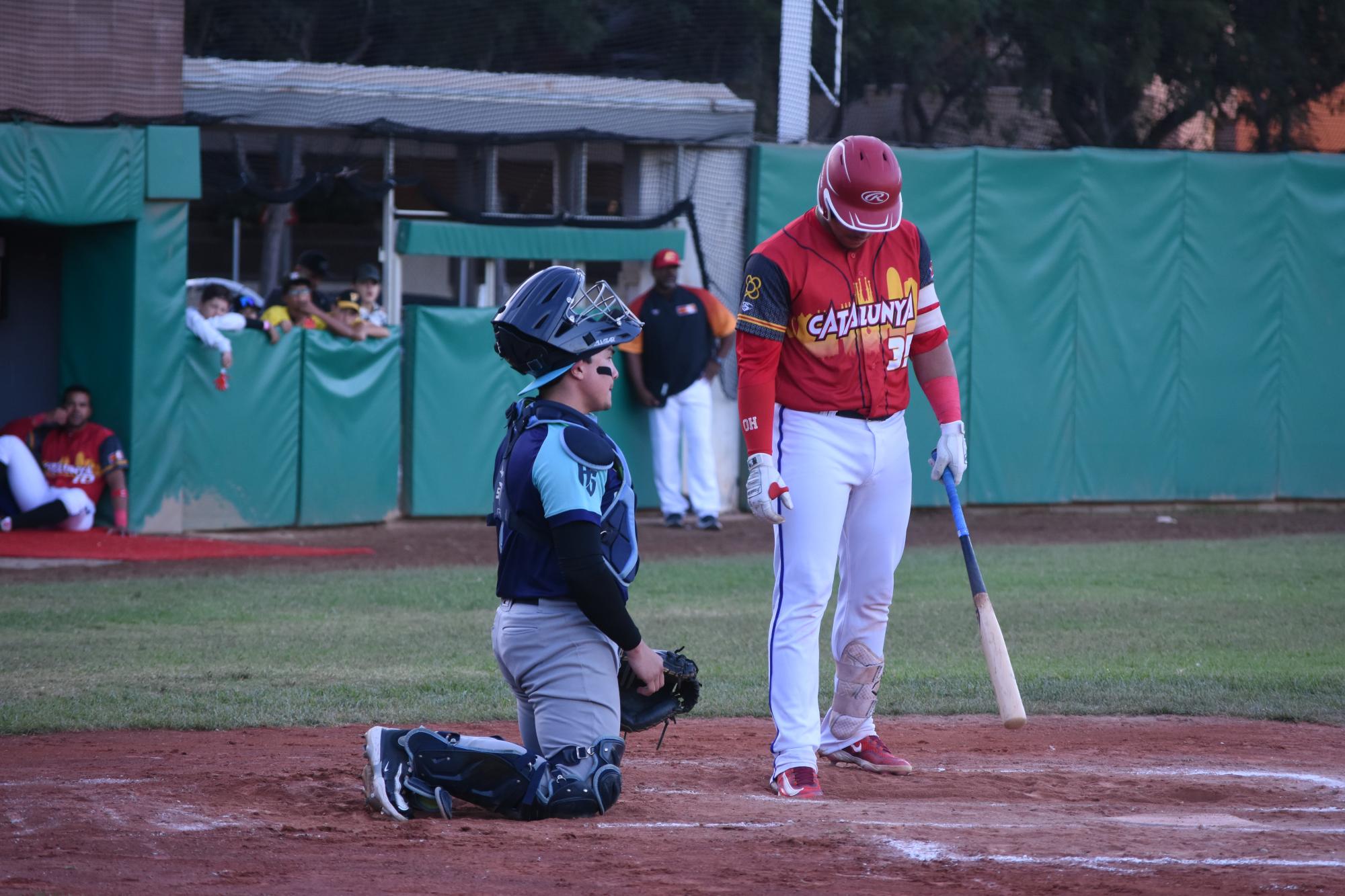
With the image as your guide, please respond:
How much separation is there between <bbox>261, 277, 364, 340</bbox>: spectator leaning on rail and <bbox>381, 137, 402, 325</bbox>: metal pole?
2.93 ft

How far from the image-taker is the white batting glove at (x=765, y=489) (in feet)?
15.5

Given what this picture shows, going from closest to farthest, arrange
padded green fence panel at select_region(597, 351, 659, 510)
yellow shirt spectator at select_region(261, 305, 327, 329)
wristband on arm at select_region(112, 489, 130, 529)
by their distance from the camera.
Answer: wristband on arm at select_region(112, 489, 130, 529) → yellow shirt spectator at select_region(261, 305, 327, 329) → padded green fence panel at select_region(597, 351, 659, 510)

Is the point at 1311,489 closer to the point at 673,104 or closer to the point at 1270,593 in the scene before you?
the point at 1270,593

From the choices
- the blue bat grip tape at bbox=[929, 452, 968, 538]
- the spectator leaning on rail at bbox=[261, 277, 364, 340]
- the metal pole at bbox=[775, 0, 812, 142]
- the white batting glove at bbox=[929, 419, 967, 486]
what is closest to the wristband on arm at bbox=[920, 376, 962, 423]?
the white batting glove at bbox=[929, 419, 967, 486]

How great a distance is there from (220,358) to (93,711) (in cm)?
664

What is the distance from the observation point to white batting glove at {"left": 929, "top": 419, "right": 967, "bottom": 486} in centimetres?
512

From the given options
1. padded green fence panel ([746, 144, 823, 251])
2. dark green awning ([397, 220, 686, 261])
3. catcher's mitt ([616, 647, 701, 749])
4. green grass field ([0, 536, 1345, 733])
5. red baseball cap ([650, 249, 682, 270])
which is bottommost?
green grass field ([0, 536, 1345, 733])

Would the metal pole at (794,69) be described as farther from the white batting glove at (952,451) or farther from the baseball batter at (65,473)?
the white batting glove at (952,451)

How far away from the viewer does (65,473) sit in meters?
11.9

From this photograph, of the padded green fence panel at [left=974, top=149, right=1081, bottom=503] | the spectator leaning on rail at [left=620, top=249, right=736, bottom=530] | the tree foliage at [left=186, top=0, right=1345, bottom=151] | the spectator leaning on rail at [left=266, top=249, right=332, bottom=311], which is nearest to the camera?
the spectator leaning on rail at [left=266, top=249, right=332, bottom=311]

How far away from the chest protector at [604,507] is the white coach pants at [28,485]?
8.58 m

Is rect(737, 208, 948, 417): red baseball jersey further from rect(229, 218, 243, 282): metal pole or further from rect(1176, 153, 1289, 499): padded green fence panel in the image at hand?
rect(229, 218, 243, 282): metal pole

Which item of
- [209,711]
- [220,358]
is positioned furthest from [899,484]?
[220,358]

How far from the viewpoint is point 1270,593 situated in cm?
948
